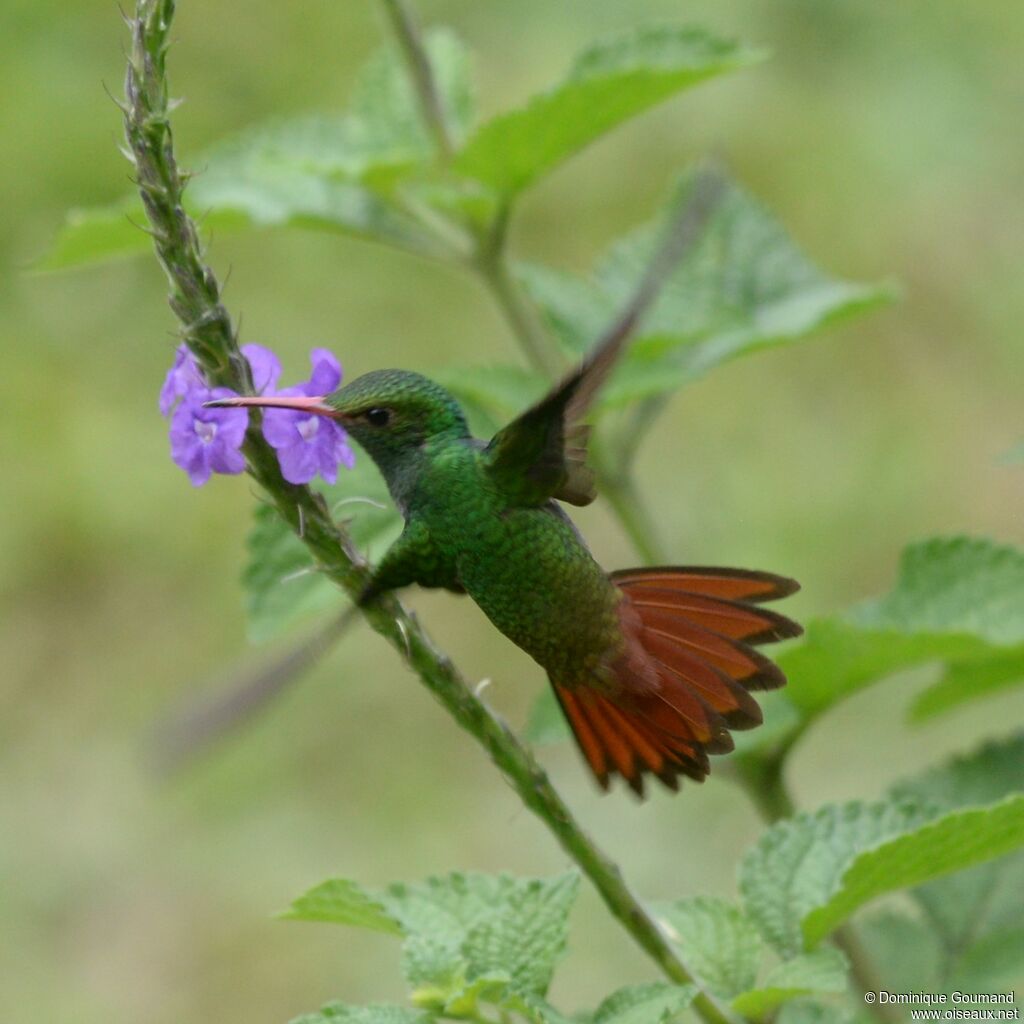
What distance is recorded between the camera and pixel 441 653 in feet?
3.81

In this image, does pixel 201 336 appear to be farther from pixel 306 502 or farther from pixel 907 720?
pixel 907 720

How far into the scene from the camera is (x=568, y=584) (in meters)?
1.27

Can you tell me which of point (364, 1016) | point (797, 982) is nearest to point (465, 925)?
point (364, 1016)

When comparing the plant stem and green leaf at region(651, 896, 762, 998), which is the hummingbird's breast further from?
green leaf at region(651, 896, 762, 998)

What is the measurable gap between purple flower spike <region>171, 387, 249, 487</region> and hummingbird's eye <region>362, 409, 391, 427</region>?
0.43ft

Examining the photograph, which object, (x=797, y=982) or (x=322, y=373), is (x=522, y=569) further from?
(x=797, y=982)

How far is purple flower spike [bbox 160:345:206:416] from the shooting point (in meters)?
1.19

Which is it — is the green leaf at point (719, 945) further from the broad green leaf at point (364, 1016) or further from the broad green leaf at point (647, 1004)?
the broad green leaf at point (364, 1016)

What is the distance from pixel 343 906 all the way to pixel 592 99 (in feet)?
3.34

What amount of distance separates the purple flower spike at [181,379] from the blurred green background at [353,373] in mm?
2187

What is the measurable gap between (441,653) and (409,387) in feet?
0.85

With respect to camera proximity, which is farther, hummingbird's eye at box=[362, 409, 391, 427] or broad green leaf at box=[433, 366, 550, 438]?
broad green leaf at box=[433, 366, 550, 438]

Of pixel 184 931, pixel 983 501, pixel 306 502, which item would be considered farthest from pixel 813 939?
pixel 983 501

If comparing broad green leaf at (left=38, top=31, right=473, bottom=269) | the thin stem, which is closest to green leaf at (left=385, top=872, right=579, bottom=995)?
broad green leaf at (left=38, top=31, right=473, bottom=269)
